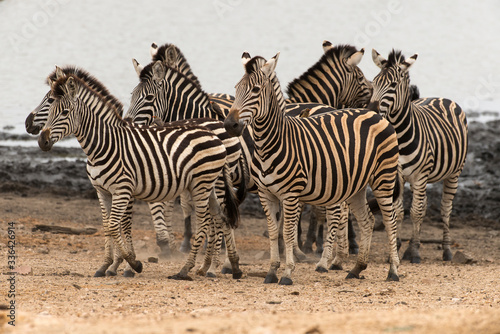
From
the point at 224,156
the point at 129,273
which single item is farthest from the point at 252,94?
the point at 129,273

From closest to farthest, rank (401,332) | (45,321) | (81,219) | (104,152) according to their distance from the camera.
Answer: (401,332)
(45,321)
(104,152)
(81,219)

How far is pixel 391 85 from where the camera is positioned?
1071 centimetres

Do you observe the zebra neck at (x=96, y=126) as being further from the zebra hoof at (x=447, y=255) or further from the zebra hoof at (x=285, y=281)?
the zebra hoof at (x=447, y=255)

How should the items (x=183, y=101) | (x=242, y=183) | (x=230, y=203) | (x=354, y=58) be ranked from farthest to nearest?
(x=354, y=58) < (x=183, y=101) < (x=242, y=183) < (x=230, y=203)

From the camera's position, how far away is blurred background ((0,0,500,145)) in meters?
26.3

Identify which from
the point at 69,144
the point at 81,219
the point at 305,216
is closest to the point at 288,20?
the point at 69,144

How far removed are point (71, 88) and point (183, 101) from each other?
87.9 inches

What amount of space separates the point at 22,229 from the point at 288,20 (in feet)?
74.5

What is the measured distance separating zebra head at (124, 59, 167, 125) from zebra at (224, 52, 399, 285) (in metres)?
1.81

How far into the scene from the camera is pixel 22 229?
477 inches

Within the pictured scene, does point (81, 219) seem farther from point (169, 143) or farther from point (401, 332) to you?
point (401, 332)

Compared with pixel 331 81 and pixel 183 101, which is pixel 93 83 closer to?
pixel 183 101

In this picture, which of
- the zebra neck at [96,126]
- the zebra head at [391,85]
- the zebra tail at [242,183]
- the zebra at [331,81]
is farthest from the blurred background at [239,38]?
the zebra neck at [96,126]

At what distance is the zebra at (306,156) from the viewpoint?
8070mm
